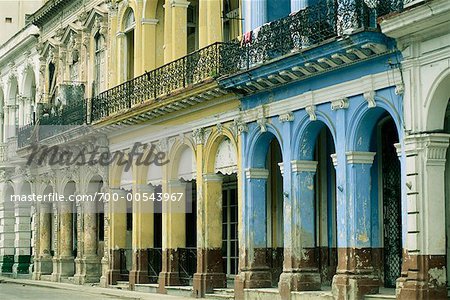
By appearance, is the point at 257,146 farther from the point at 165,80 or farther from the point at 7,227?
the point at 7,227

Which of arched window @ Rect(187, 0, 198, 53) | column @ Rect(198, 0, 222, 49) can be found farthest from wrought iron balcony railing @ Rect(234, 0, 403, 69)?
arched window @ Rect(187, 0, 198, 53)

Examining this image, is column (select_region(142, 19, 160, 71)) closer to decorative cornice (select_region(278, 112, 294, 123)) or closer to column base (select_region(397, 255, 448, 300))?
decorative cornice (select_region(278, 112, 294, 123))

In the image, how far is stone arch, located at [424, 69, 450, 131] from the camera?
1440cm

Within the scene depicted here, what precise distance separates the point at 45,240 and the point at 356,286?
1931 centimetres

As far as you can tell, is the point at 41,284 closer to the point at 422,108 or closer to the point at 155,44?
the point at 155,44

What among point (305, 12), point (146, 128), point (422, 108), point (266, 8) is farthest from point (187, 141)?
point (422, 108)

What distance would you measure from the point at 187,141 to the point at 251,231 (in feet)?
12.4

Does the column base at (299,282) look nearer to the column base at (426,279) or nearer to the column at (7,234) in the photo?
the column base at (426,279)

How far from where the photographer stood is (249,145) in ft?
65.6

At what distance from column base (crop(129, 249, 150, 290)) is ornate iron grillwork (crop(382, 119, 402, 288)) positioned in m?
8.63

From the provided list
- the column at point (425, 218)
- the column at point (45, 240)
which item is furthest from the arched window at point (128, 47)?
the column at point (425, 218)

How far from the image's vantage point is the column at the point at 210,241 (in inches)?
842

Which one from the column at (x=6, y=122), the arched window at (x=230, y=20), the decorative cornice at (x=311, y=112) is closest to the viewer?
the decorative cornice at (x=311, y=112)

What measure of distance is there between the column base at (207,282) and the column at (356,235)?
212 inches
